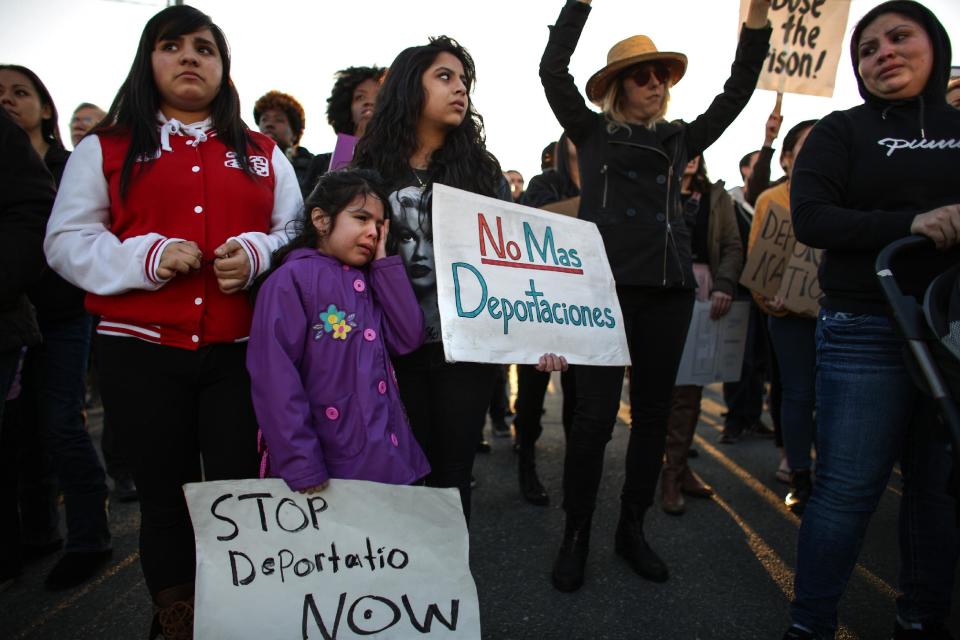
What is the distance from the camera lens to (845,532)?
1.99m

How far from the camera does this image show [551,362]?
2209mm

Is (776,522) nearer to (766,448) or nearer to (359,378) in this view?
(766,448)

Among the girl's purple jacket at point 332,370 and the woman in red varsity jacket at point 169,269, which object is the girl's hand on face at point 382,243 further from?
the woman in red varsity jacket at point 169,269

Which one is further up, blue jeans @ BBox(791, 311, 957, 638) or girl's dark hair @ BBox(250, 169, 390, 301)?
girl's dark hair @ BBox(250, 169, 390, 301)

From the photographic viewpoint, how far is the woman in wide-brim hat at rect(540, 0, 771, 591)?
102 inches

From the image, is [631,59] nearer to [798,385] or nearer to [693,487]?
[798,385]

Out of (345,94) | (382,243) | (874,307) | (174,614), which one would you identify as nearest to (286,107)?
(345,94)

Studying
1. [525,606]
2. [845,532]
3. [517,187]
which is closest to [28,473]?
[525,606]

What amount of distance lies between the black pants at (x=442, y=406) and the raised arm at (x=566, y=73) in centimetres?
121

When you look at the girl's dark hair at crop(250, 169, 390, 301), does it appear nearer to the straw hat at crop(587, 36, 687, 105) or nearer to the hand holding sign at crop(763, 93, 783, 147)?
the straw hat at crop(587, 36, 687, 105)

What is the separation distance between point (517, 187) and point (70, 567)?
5942 millimetres

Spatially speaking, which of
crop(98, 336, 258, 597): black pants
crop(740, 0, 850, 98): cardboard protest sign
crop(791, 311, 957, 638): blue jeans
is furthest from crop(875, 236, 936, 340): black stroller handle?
crop(740, 0, 850, 98): cardboard protest sign

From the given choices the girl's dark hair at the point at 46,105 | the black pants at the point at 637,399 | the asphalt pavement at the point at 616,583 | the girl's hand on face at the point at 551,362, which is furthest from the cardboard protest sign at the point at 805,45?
the girl's dark hair at the point at 46,105

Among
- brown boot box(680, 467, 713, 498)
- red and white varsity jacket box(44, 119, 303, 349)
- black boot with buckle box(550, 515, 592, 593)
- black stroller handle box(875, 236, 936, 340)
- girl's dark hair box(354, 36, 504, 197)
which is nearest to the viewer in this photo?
black stroller handle box(875, 236, 936, 340)
